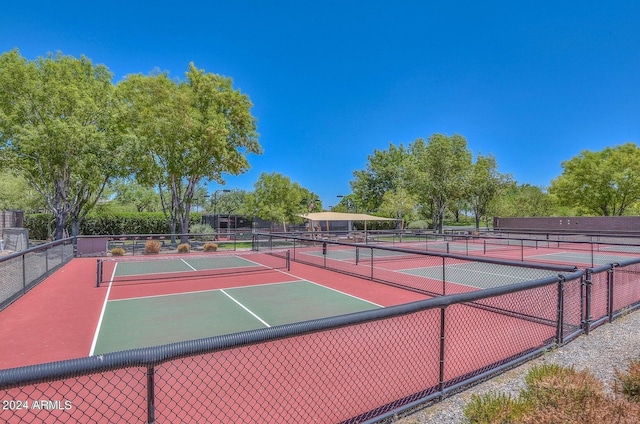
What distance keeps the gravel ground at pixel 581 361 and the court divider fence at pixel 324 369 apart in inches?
4.5

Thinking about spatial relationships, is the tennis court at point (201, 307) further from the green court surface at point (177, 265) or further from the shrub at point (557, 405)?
the shrub at point (557, 405)

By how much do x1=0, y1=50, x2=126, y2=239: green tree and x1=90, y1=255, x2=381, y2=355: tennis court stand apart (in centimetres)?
1226

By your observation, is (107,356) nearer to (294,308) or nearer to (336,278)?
(294,308)

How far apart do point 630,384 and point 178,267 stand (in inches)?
618

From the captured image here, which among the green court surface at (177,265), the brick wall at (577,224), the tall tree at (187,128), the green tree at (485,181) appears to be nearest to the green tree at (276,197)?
the tall tree at (187,128)

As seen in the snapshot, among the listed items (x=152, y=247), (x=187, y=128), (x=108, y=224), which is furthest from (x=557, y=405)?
(x=108, y=224)

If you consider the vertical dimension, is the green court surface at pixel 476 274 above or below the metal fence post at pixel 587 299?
below

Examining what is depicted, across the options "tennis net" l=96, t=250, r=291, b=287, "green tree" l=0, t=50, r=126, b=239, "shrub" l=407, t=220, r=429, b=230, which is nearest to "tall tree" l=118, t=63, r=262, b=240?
"green tree" l=0, t=50, r=126, b=239

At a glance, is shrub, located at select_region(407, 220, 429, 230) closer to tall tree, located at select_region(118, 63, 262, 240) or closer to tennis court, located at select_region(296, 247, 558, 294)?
tall tree, located at select_region(118, 63, 262, 240)

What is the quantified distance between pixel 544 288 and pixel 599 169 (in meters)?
45.6

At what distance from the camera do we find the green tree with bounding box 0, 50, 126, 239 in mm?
21516

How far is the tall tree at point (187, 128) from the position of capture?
26.7m

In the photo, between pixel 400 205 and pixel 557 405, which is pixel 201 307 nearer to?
pixel 557 405

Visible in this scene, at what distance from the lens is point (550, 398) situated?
3.66 m
